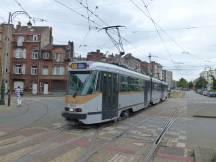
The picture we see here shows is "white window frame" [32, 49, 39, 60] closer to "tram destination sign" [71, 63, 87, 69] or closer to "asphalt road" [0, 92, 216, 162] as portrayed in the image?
"asphalt road" [0, 92, 216, 162]

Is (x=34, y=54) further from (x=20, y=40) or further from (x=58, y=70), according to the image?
(x=58, y=70)

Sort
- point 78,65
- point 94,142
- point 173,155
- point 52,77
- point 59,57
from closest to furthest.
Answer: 1. point 173,155
2. point 94,142
3. point 78,65
4. point 52,77
5. point 59,57

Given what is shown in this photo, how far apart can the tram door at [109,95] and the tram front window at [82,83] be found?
0.74 metres

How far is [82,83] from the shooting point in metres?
12.8

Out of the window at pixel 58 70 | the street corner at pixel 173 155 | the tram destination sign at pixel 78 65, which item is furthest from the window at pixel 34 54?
the street corner at pixel 173 155

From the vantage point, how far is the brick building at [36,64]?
56.7 m

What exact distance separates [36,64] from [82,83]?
46.2 metres

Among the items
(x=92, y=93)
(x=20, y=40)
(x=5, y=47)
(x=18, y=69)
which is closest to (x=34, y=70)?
(x=18, y=69)

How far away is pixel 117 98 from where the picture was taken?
14.8m

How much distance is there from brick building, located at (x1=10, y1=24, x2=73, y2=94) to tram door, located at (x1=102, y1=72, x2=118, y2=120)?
1686 inches

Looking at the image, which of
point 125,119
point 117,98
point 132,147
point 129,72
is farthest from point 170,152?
point 129,72

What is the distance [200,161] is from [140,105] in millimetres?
13534

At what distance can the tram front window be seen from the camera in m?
12.6

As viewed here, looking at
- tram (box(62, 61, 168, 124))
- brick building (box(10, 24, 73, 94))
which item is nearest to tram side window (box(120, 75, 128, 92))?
tram (box(62, 61, 168, 124))
